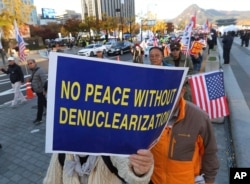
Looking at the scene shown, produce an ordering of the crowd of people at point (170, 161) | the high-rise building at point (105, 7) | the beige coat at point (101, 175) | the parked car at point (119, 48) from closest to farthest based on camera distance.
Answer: the beige coat at point (101, 175) < the crowd of people at point (170, 161) < the parked car at point (119, 48) < the high-rise building at point (105, 7)

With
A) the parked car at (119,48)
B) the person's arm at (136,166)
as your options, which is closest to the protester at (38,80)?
the person's arm at (136,166)

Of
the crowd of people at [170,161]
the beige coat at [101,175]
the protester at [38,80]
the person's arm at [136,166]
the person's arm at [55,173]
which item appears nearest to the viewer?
the person's arm at [136,166]

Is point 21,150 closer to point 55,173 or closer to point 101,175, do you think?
point 55,173

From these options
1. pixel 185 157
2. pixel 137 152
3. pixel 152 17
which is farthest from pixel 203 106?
pixel 152 17

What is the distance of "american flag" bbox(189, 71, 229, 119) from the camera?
5176 mm

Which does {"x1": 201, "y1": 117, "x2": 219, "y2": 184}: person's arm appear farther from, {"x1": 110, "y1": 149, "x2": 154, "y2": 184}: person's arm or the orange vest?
{"x1": 110, "y1": 149, "x2": 154, "y2": 184}: person's arm

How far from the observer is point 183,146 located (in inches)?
79.7

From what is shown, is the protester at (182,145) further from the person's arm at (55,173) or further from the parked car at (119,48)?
the parked car at (119,48)

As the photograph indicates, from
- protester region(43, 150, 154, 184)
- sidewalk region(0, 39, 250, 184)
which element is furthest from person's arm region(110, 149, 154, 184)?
sidewalk region(0, 39, 250, 184)

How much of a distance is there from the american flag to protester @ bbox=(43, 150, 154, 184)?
146 inches

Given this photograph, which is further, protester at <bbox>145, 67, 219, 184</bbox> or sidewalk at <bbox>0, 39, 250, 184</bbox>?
sidewalk at <bbox>0, 39, 250, 184</bbox>

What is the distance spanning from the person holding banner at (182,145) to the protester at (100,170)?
445 millimetres

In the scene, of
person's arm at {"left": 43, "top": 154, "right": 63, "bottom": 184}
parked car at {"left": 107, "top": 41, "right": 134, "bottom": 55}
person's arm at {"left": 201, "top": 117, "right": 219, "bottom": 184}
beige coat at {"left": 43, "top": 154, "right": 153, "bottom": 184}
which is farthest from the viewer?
parked car at {"left": 107, "top": 41, "right": 134, "bottom": 55}

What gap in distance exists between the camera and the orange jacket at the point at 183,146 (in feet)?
6.64
